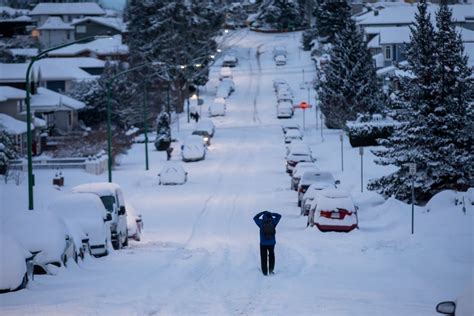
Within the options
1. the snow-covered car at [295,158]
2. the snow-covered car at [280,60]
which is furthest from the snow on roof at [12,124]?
the snow-covered car at [280,60]

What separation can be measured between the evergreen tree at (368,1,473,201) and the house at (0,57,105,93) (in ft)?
125

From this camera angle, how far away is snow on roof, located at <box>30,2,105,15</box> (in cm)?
15988

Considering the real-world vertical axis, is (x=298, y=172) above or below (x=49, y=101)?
below

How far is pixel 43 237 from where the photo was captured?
18.0 meters

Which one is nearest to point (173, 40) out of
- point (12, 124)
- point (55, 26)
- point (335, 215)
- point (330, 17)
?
point (330, 17)

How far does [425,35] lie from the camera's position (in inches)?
1257

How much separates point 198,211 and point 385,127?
82.6 feet

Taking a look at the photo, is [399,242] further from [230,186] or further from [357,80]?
[357,80]

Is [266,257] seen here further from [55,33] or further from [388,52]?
[55,33]

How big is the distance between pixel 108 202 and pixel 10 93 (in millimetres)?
36661

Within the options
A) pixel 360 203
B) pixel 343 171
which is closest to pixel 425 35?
pixel 360 203

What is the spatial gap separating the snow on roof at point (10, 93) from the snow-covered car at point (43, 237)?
40.8 m

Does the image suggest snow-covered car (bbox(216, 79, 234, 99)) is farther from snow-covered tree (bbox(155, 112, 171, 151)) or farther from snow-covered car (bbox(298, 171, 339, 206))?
snow-covered car (bbox(298, 171, 339, 206))

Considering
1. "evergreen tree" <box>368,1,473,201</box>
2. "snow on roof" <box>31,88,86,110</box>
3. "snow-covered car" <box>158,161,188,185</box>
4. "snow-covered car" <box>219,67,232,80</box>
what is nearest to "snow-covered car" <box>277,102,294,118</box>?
"snow on roof" <box>31,88,86,110</box>
